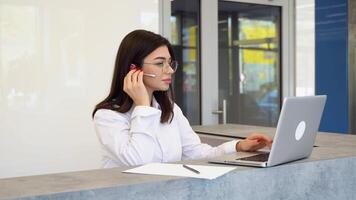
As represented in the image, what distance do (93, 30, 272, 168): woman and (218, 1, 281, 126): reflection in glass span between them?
2455 mm

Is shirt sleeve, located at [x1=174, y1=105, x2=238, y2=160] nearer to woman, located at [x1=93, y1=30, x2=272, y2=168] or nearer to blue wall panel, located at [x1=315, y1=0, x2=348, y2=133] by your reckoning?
woman, located at [x1=93, y1=30, x2=272, y2=168]

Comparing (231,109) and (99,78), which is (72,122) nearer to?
(99,78)

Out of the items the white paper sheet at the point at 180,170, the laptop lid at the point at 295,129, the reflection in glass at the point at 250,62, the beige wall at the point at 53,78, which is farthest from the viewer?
the reflection in glass at the point at 250,62

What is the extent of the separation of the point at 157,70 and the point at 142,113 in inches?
9.0

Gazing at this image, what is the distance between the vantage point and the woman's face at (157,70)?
2129 millimetres

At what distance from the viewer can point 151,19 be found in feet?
13.5

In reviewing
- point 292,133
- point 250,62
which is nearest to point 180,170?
point 292,133

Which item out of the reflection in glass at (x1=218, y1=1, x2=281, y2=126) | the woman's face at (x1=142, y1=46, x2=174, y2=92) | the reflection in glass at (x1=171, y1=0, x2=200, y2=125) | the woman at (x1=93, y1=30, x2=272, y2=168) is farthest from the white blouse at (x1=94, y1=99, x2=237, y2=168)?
→ the reflection in glass at (x1=218, y1=1, x2=281, y2=126)

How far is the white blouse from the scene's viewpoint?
1.98 meters

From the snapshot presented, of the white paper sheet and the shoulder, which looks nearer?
the white paper sheet

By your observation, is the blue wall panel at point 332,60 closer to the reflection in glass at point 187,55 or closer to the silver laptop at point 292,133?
the reflection in glass at point 187,55

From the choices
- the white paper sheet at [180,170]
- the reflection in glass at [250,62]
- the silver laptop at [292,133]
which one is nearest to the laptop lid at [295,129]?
the silver laptop at [292,133]

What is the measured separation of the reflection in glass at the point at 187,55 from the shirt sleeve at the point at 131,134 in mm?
2421

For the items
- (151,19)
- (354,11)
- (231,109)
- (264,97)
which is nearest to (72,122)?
(151,19)
